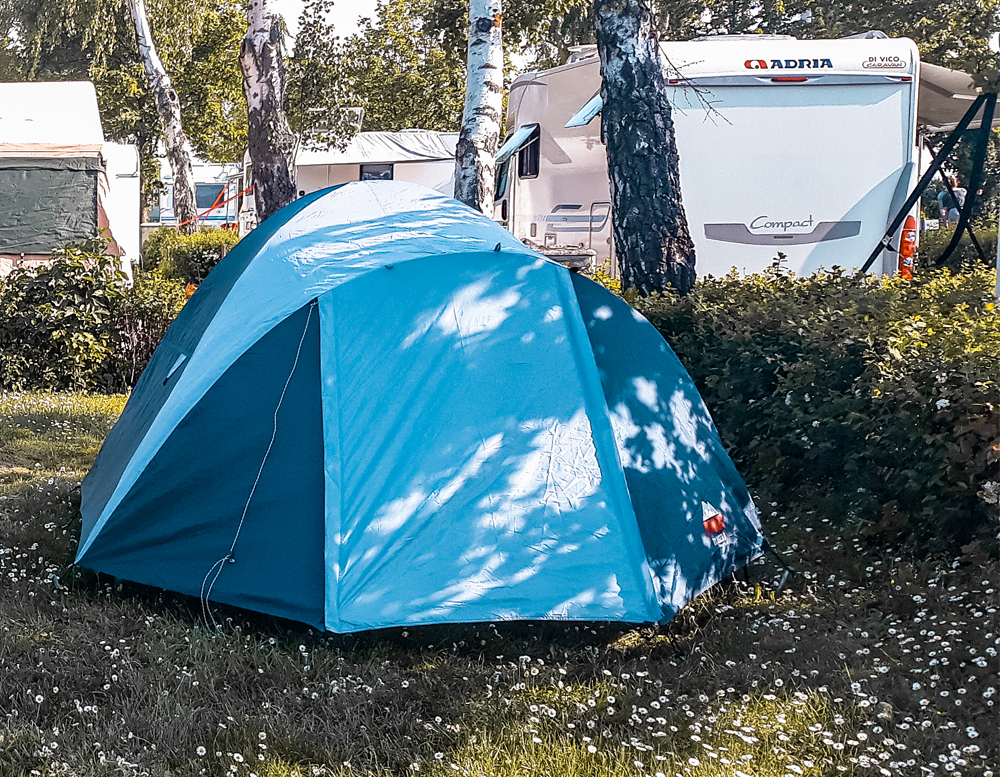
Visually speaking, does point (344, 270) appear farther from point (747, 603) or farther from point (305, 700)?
point (747, 603)

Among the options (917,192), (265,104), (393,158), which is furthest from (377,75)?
(917,192)

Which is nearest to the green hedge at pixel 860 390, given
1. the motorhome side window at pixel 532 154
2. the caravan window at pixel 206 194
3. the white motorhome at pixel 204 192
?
the motorhome side window at pixel 532 154

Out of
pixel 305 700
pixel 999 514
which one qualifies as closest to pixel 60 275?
pixel 305 700

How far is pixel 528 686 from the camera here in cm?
350

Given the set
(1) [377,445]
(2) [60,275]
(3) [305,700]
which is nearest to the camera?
(3) [305,700]

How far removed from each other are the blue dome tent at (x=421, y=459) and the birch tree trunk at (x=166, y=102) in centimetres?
1394

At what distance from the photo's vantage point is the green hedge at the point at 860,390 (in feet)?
13.2

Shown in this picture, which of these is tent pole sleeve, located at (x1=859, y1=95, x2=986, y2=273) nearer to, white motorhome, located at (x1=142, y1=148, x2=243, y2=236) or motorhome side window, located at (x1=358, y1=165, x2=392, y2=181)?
motorhome side window, located at (x1=358, y1=165, x2=392, y2=181)

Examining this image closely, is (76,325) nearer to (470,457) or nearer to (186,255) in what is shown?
(470,457)

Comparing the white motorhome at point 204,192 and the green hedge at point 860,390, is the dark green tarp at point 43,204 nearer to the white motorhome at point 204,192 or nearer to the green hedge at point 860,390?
the green hedge at point 860,390

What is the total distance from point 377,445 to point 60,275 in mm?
6195

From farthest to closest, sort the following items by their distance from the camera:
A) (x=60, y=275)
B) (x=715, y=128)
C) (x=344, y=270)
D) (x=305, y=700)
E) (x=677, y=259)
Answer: (x=60, y=275), (x=715, y=128), (x=677, y=259), (x=344, y=270), (x=305, y=700)

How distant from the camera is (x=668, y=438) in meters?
4.31

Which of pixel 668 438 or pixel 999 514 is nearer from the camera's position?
pixel 999 514
